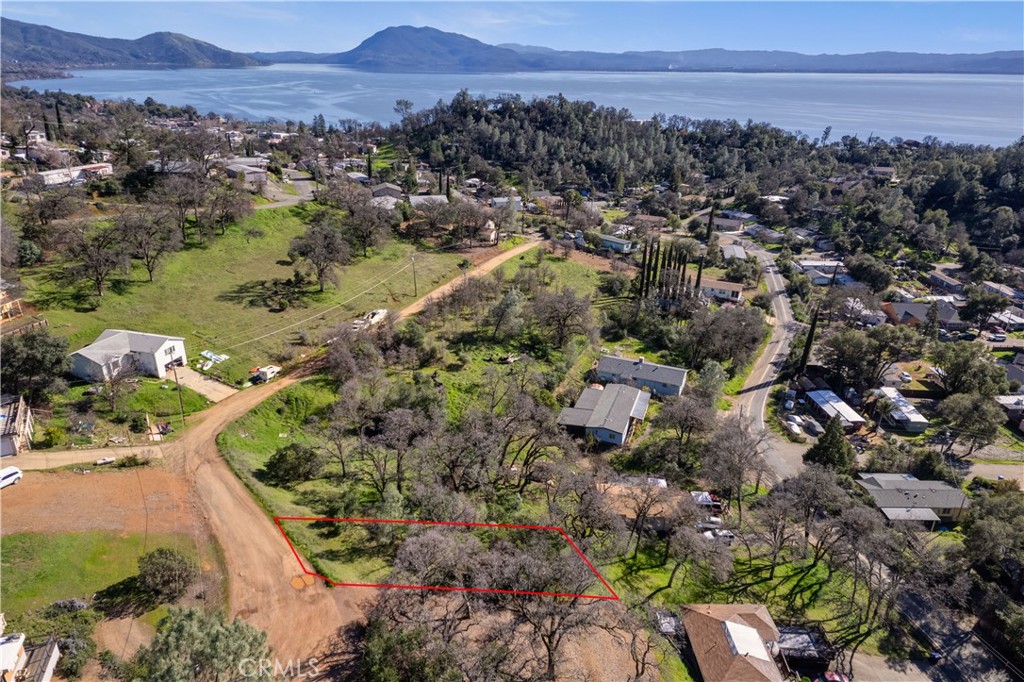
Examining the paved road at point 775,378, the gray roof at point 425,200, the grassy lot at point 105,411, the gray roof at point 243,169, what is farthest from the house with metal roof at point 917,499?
the gray roof at point 243,169

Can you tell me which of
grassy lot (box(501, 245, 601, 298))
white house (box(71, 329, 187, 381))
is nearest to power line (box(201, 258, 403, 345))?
white house (box(71, 329, 187, 381))

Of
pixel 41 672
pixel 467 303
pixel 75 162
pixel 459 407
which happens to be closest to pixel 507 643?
pixel 41 672

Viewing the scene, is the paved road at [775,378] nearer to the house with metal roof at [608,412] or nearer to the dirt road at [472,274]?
the house with metal roof at [608,412]

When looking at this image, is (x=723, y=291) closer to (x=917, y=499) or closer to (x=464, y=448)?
(x=917, y=499)

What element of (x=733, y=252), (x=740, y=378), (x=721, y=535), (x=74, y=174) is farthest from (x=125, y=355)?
(x=733, y=252)

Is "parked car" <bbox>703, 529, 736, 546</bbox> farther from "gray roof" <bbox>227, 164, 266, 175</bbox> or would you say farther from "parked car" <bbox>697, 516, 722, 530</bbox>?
"gray roof" <bbox>227, 164, 266, 175</bbox>
